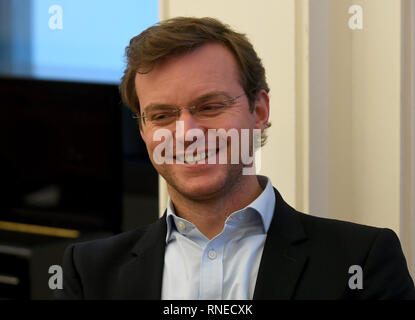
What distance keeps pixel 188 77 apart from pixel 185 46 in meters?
0.05

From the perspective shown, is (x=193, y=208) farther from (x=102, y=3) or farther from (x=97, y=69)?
(x=97, y=69)

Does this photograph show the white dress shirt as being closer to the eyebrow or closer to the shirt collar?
the shirt collar

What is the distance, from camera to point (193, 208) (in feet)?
3.59

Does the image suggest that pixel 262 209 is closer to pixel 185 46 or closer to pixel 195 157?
pixel 195 157

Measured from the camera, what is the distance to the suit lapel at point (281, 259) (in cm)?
105

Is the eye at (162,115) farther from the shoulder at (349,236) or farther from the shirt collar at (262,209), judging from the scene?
the shoulder at (349,236)

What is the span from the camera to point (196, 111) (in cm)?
107

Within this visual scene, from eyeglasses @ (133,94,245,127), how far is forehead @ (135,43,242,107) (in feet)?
0.04

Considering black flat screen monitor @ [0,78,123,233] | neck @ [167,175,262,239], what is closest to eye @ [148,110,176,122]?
neck @ [167,175,262,239]

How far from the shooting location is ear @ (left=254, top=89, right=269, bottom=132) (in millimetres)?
1166

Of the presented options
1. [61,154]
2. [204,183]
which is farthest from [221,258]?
[61,154]

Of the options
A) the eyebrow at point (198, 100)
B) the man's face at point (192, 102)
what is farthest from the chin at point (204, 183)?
the eyebrow at point (198, 100)

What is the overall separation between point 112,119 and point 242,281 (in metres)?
0.98

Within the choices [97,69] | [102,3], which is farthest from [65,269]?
[97,69]
